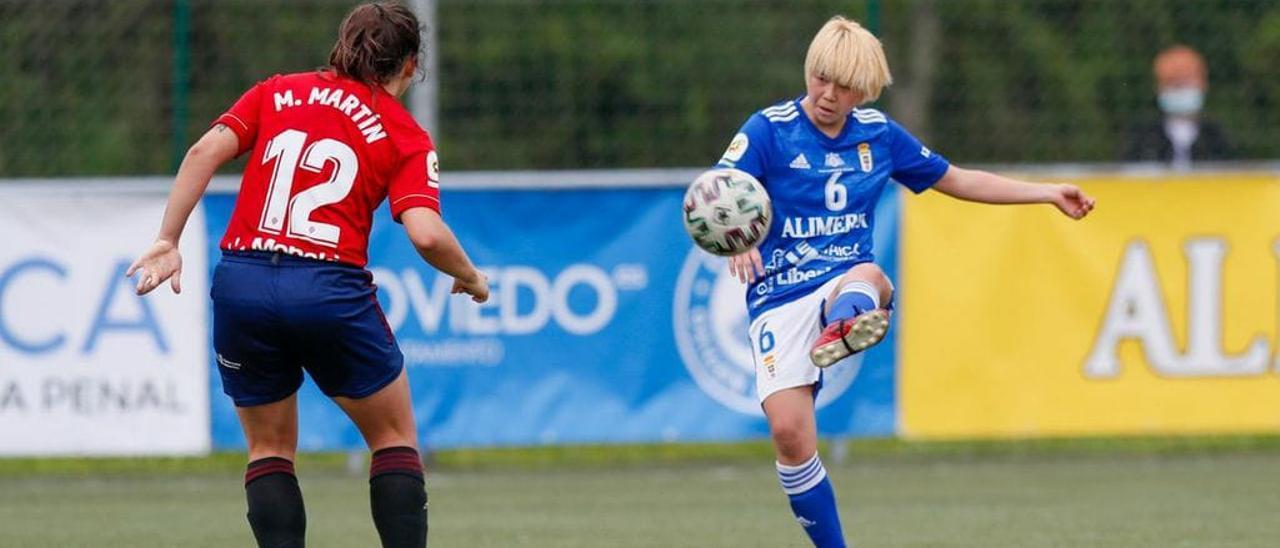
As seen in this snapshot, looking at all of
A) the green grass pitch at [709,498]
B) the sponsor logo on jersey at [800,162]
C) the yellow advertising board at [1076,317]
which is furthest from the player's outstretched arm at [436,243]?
the yellow advertising board at [1076,317]

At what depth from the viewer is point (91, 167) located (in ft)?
35.4

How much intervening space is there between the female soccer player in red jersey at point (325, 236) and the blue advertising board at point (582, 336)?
4308 mm

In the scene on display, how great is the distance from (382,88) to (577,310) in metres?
4.57

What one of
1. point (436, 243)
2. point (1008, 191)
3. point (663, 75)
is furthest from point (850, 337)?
point (663, 75)

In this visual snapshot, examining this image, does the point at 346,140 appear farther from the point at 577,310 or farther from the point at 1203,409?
the point at 1203,409

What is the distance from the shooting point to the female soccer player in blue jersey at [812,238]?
6.17m

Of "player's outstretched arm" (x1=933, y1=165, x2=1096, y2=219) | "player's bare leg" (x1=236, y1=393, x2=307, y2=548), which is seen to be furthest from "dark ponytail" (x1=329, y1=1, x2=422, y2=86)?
"player's outstretched arm" (x1=933, y1=165, x2=1096, y2=219)

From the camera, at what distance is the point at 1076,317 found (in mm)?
10008

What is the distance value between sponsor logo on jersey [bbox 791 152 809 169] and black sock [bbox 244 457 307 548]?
1.87 metres

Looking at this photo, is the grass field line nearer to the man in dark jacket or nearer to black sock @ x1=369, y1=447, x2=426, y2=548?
the man in dark jacket

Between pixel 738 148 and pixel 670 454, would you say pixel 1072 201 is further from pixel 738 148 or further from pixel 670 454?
pixel 670 454

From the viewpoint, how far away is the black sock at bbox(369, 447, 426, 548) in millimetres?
5512

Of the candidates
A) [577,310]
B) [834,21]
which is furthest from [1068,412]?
[834,21]

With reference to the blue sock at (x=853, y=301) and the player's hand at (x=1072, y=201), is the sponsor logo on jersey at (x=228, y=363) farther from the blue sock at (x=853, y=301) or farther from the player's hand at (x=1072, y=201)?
the player's hand at (x=1072, y=201)
